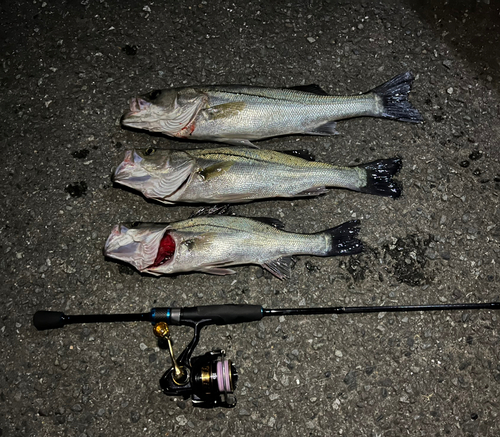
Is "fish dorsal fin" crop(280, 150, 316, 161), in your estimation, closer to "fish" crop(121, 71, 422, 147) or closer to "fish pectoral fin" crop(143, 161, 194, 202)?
"fish" crop(121, 71, 422, 147)

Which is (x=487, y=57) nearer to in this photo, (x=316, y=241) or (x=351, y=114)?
(x=351, y=114)

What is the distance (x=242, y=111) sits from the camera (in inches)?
128

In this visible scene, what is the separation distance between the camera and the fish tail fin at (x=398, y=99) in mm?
3365

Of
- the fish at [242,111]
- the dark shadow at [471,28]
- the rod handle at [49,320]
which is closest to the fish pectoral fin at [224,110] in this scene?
the fish at [242,111]

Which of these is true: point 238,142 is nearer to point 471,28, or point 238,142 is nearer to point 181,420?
point 181,420

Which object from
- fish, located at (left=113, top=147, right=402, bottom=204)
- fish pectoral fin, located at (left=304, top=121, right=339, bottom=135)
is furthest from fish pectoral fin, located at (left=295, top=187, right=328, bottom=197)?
fish pectoral fin, located at (left=304, top=121, right=339, bottom=135)

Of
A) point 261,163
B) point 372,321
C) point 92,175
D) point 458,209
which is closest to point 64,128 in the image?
point 92,175

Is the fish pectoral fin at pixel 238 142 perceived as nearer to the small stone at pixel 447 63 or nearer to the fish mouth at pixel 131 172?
the fish mouth at pixel 131 172

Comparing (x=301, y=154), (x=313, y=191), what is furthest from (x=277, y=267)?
(x=301, y=154)

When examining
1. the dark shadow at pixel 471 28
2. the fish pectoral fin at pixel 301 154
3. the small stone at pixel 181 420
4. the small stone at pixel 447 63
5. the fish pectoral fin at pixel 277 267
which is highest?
the dark shadow at pixel 471 28

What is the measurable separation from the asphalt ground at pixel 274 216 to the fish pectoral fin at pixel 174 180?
0.23 m

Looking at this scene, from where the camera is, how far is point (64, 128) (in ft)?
11.5

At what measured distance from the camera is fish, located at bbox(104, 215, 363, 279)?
9.68 ft

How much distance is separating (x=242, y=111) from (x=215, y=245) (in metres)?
1.04
